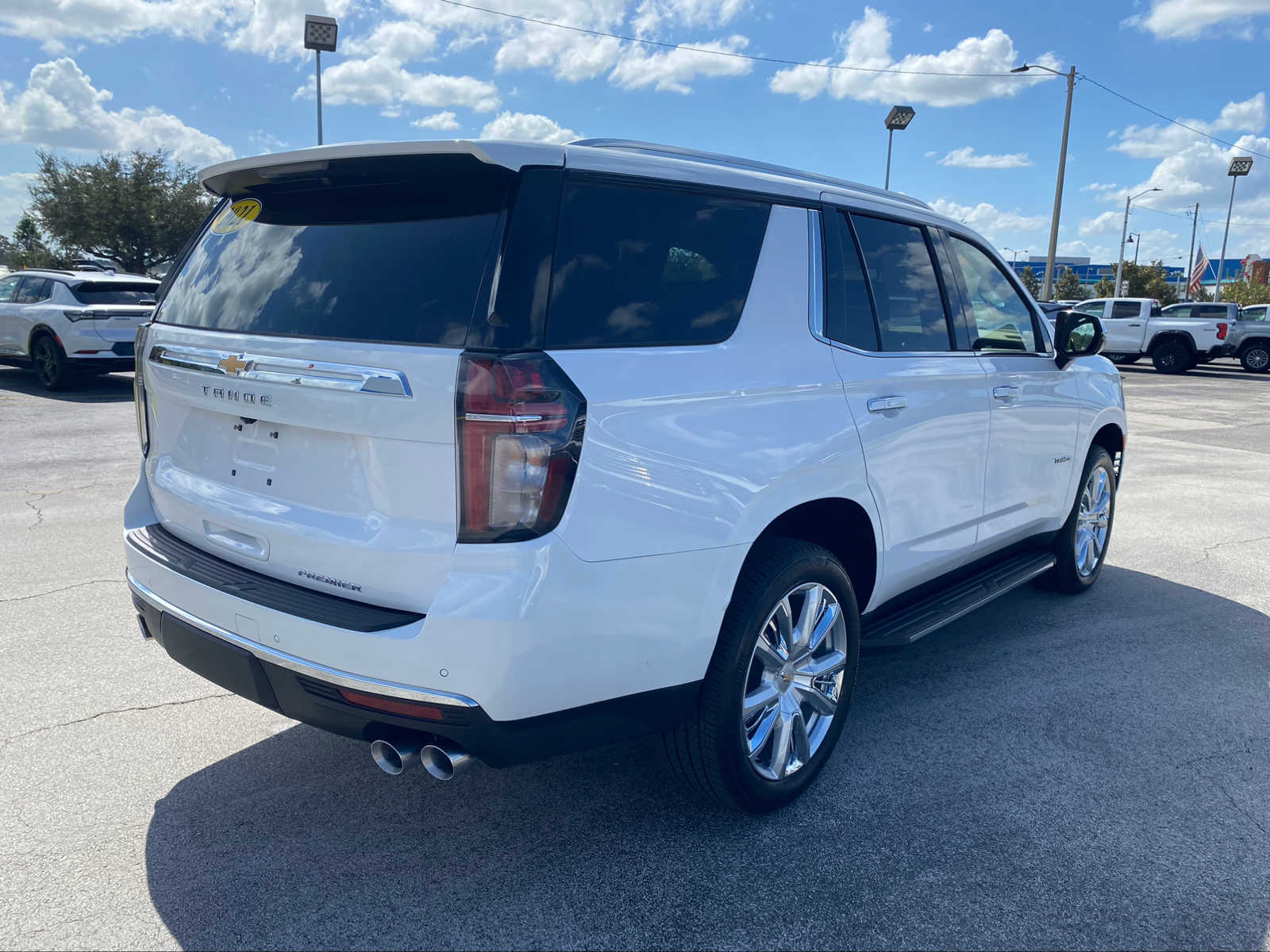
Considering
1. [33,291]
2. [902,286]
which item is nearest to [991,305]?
[902,286]

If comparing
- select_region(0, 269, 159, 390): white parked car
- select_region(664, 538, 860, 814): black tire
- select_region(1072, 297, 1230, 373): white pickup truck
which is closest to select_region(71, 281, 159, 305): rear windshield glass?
select_region(0, 269, 159, 390): white parked car

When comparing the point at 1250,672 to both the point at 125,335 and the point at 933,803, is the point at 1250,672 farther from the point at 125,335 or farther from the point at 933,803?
the point at 125,335

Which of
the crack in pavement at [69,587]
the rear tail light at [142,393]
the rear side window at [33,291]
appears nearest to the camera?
the rear tail light at [142,393]

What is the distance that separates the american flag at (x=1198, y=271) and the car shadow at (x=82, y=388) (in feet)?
226

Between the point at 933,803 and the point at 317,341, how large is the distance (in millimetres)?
2349

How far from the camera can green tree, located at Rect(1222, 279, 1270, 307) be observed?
6362 centimetres

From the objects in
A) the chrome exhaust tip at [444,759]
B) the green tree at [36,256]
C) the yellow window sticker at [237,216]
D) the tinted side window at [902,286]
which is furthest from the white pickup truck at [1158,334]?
the green tree at [36,256]

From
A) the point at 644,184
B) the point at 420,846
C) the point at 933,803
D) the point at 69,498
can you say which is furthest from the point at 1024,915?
the point at 69,498

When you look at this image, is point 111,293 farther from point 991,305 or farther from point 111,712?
point 991,305

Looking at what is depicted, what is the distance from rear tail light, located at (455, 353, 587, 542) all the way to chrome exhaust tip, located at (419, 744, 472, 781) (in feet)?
1.75

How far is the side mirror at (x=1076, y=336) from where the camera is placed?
15.5 ft

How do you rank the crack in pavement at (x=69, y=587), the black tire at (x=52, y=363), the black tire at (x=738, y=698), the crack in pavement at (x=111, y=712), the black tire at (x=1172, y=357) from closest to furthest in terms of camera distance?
1. the black tire at (x=738, y=698)
2. the crack in pavement at (x=111, y=712)
3. the crack in pavement at (x=69, y=587)
4. the black tire at (x=52, y=363)
5. the black tire at (x=1172, y=357)

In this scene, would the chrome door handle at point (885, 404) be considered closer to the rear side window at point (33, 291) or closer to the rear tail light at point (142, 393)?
the rear tail light at point (142, 393)

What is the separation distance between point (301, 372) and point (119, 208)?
4184cm
